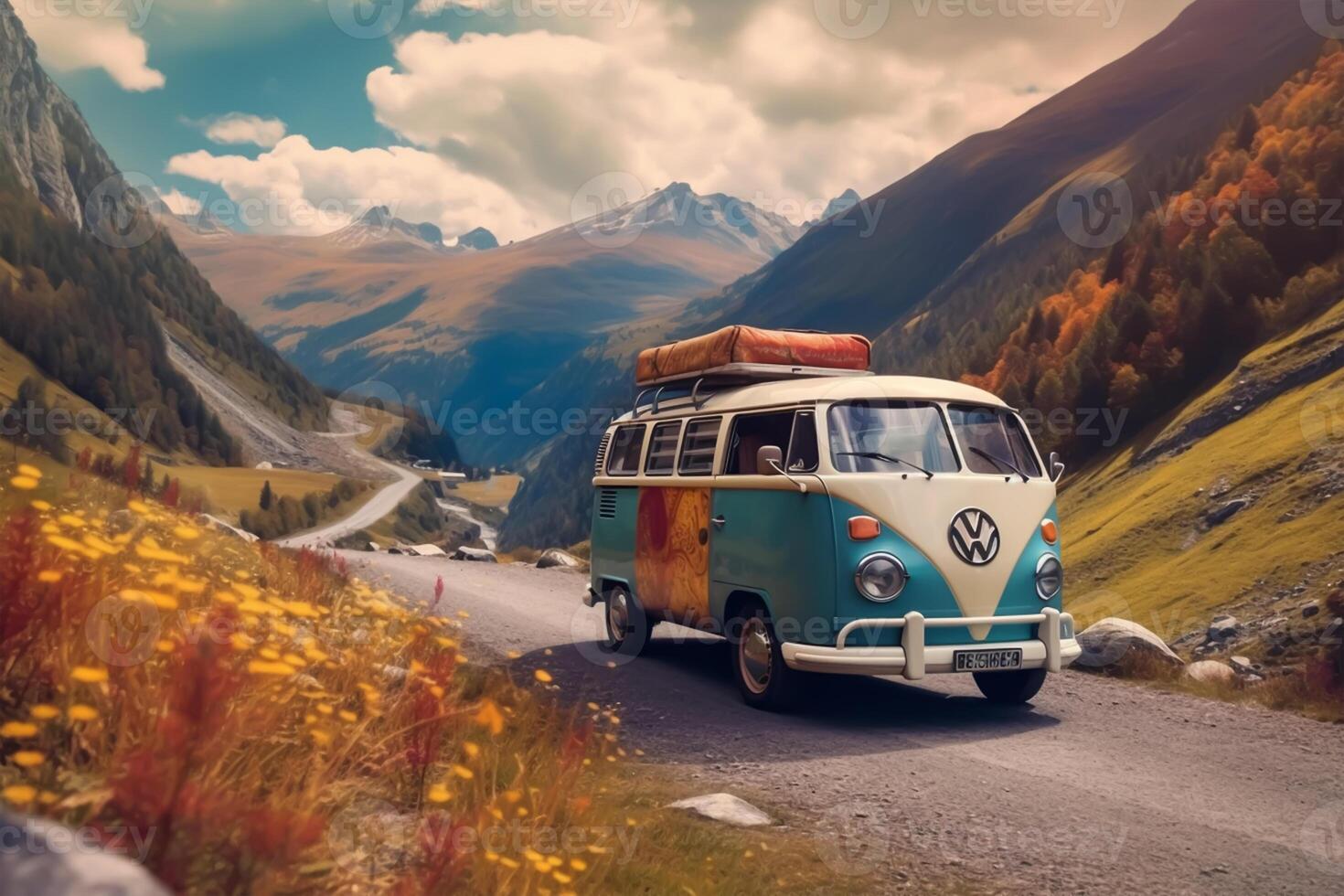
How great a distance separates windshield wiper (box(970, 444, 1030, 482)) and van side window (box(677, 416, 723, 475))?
2443 millimetres

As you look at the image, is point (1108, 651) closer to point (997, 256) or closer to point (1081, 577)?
point (1081, 577)

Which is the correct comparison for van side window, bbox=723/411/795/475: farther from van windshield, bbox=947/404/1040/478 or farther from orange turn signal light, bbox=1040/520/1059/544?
orange turn signal light, bbox=1040/520/1059/544

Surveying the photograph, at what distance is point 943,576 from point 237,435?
142m

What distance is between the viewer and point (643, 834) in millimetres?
5000

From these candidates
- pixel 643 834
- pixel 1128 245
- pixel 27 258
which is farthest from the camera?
pixel 27 258

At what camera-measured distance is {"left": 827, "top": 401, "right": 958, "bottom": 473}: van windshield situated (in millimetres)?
8383

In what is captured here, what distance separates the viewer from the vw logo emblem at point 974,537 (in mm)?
8266

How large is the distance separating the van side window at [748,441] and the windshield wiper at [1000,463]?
1.79m

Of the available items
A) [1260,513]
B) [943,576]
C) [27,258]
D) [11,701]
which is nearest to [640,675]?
[943,576]

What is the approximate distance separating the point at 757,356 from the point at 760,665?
319 cm

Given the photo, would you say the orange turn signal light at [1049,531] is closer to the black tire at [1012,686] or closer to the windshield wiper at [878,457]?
the black tire at [1012,686]

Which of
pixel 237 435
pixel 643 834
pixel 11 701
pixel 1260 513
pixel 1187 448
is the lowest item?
pixel 643 834

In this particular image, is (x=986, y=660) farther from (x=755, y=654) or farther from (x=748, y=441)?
(x=748, y=441)

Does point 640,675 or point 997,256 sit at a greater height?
point 997,256
